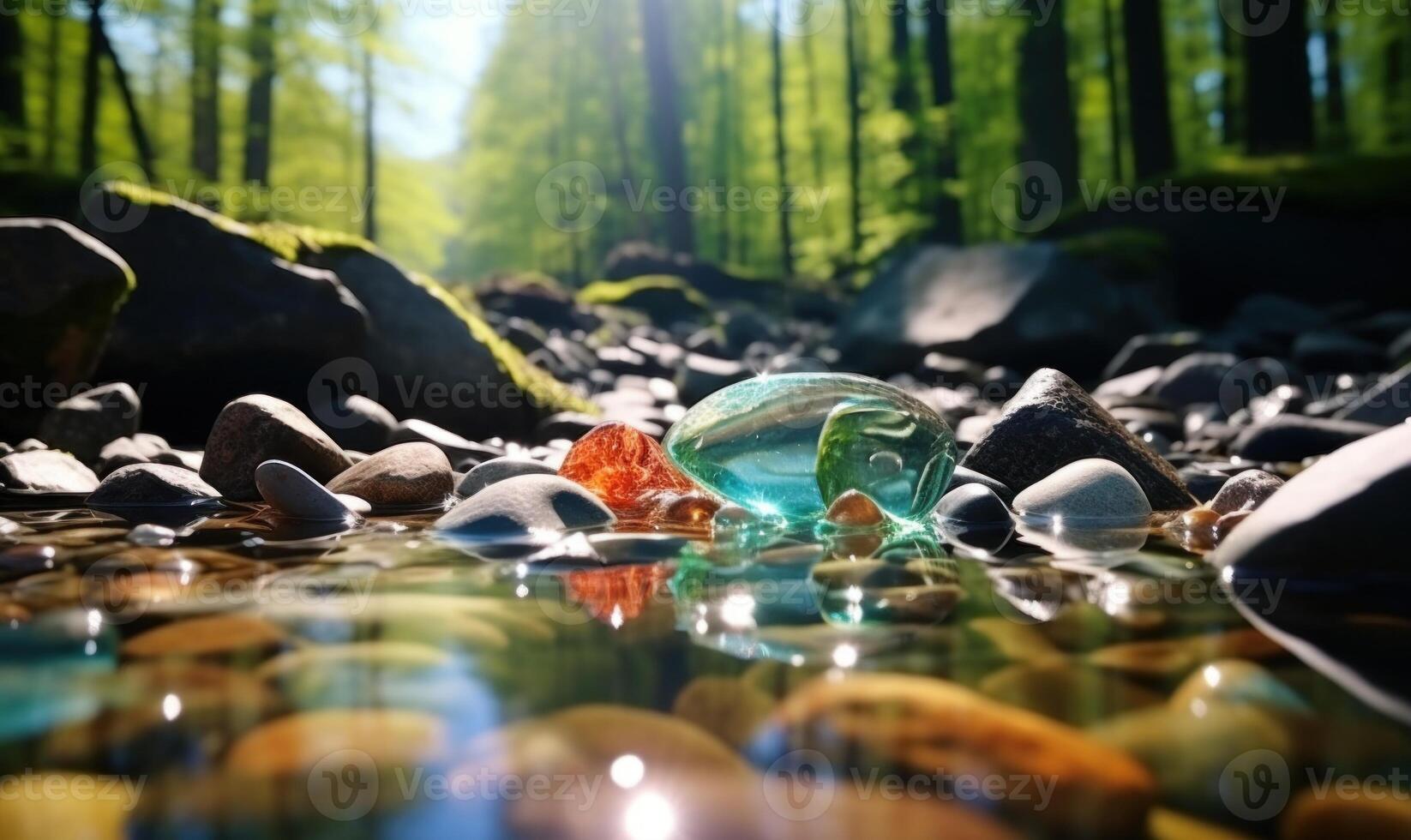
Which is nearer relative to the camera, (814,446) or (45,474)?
(814,446)

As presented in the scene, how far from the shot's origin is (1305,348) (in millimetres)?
7723

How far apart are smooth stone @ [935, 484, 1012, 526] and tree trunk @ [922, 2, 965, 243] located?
51.0ft

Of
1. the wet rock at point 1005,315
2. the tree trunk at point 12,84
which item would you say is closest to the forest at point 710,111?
the tree trunk at point 12,84

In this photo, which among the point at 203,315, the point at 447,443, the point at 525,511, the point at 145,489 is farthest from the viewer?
the point at 203,315

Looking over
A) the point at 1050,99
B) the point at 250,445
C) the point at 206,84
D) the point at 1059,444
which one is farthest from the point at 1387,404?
the point at 206,84

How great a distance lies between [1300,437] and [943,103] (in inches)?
588

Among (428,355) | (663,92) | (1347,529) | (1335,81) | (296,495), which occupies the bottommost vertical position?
(1347,529)

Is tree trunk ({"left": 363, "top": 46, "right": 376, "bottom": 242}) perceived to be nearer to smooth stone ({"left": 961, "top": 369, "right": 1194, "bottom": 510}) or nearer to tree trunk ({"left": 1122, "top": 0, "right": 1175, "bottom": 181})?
tree trunk ({"left": 1122, "top": 0, "right": 1175, "bottom": 181})

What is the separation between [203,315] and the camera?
4.85 metres

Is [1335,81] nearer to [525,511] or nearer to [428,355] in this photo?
[428,355]

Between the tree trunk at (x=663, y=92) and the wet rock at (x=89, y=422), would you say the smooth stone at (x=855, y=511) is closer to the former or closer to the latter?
the wet rock at (x=89, y=422)

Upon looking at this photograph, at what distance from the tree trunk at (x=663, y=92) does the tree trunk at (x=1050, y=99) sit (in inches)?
298

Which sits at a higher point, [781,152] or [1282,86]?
[781,152]

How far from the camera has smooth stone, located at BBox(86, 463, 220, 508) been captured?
3.07 meters
